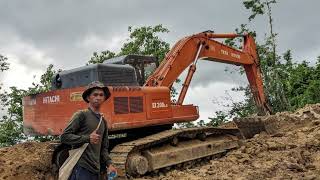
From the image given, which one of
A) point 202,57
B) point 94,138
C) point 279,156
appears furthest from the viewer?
point 202,57

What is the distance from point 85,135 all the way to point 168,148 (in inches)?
234

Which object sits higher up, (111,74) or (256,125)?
(111,74)

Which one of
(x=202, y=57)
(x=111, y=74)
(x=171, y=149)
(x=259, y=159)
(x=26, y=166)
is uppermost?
(x=202, y=57)

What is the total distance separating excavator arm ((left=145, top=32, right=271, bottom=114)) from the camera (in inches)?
472

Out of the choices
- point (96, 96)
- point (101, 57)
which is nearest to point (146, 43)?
point (101, 57)

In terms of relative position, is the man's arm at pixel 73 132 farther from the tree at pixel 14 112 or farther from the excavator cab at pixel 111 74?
the tree at pixel 14 112

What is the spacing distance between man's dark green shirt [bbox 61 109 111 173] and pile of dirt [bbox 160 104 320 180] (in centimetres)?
447

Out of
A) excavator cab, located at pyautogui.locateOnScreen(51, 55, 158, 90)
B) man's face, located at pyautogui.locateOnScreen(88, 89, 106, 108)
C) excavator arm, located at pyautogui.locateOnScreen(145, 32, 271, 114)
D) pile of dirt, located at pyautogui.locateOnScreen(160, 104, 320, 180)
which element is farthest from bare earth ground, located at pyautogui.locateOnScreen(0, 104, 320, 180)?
man's face, located at pyautogui.locateOnScreen(88, 89, 106, 108)

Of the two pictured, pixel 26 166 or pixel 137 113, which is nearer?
pixel 137 113

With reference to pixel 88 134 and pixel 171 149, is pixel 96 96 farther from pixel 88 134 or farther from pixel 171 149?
pixel 171 149

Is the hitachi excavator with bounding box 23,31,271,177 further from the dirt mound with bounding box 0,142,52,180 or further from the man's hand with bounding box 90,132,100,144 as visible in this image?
the man's hand with bounding box 90,132,100,144

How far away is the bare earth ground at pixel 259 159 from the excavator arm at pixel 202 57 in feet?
4.72

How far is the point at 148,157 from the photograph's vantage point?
1020cm

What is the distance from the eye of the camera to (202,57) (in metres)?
13.5
